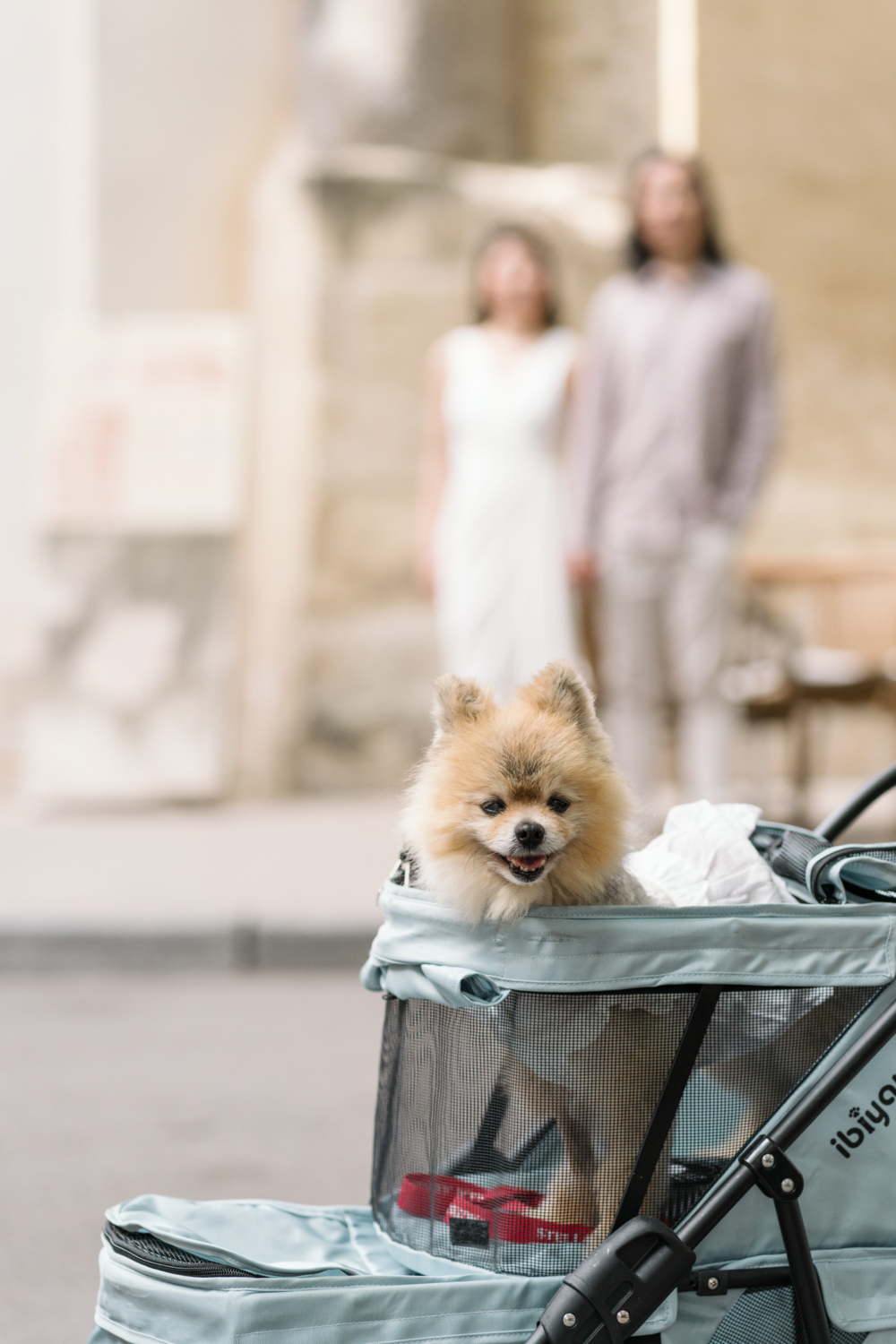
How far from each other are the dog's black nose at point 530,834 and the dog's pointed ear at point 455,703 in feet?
0.77

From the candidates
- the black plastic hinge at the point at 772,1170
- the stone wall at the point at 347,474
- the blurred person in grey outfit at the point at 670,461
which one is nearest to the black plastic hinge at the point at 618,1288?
the black plastic hinge at the point at 772,1170

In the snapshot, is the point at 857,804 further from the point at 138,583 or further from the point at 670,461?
the point at 138,583

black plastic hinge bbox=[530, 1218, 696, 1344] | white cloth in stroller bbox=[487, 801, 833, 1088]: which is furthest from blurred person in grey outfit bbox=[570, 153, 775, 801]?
black plastic hinge bbox=[530, 1218, 696, 1344]

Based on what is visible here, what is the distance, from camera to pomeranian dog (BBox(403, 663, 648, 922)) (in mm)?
2232

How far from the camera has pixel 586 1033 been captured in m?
2.20

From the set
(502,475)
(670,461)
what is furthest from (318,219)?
(670,461)

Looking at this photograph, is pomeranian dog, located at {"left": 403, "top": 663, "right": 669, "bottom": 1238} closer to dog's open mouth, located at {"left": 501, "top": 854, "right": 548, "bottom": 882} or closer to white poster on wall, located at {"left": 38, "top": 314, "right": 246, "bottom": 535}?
dog's open mouth, located at {"left": 501, "top": 854, "right": 548, "bottom": 882}

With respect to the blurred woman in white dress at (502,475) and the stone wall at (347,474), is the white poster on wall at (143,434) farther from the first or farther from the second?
the blurred woman in white dress at (502,475)

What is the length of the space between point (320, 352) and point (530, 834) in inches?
297

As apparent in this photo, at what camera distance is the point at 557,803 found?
229cm

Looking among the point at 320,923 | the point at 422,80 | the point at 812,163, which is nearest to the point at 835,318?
the point at 812,163

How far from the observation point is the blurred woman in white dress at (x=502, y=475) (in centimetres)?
672

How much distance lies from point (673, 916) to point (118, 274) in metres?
8.08

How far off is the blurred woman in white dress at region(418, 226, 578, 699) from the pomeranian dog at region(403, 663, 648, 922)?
14.1ft
